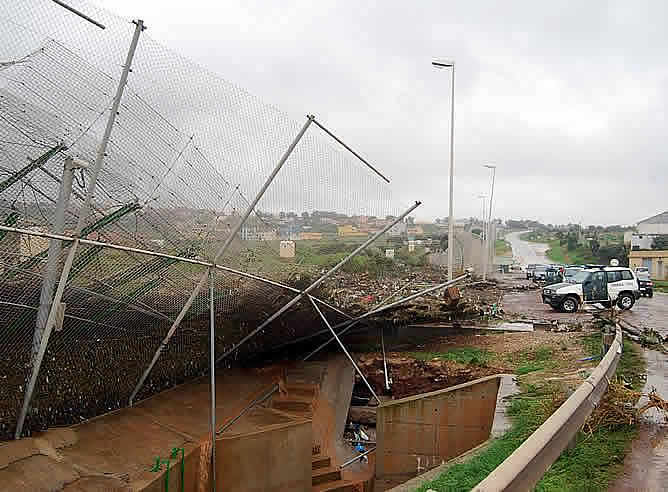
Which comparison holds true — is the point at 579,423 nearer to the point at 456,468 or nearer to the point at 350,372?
the point at 456,468

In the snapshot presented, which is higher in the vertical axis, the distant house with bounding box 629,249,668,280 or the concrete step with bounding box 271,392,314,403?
the distant house with bounding box 629,249,668,280

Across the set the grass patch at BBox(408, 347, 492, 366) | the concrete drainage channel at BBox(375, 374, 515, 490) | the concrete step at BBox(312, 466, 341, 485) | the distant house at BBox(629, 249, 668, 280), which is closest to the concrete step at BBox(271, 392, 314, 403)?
the concrete drainage channel at BBox(375, 374, 515, 490)

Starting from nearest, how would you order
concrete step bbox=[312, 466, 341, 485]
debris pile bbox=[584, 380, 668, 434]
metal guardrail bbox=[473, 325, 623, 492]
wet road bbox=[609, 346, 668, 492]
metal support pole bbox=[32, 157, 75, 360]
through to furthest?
1. metal guardrail bbox=[473, 325, 623, 492]
2. wet road bbox=[609, 346, 668, 492]
3. debris pile bbox=[584, 380, 668, 434]
4. metal support pole bbox=[32, 157, 75, 360]
5. concrete step bbox=[312, 466, 341, 485]

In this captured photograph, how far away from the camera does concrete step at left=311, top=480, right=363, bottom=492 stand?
32.6ft

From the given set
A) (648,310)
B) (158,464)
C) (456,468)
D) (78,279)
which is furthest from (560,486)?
(648,310)

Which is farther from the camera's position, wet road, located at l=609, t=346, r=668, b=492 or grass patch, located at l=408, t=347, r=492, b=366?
grass patch, located at l=408, t=347, r=492, b=366

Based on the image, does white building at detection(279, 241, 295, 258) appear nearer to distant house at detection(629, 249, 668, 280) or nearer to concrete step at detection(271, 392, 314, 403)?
concrete step at detection(271, 392, 314, 403)

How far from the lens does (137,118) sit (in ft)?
21.6

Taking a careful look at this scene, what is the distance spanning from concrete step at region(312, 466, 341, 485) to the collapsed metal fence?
2.99m

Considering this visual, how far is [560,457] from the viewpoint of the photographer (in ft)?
15.8

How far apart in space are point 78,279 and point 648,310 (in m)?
21.6

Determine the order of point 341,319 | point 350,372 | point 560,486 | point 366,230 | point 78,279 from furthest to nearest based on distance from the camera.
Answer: point 350,372 < point 341,319 < point 366,230 < point 78,279 < point 560,486

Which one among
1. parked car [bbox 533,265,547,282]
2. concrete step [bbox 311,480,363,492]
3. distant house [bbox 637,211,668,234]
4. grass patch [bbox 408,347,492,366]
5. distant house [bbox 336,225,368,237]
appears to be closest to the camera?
distant house [bbox 336,225,368,237]

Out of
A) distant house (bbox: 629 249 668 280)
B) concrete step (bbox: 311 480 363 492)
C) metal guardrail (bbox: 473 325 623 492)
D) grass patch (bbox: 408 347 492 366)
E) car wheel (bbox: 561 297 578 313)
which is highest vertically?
distant house (bbox: 629 249 668 280)
